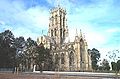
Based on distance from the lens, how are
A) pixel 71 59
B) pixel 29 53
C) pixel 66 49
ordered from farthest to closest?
1. pixel 66 49
2. pixel 71 59
3. pixel 29 53

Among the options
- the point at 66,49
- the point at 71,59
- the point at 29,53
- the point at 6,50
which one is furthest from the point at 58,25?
the point at 6,50

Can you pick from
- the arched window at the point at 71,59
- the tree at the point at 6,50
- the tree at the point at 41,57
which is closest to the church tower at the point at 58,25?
the arched window at the point at 71,59

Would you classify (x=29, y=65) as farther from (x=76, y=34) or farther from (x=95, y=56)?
(x=95, y=56)

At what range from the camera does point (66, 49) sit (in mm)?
104500

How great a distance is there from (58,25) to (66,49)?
20.6 metres

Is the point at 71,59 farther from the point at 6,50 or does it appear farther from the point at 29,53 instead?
the point at 6,50

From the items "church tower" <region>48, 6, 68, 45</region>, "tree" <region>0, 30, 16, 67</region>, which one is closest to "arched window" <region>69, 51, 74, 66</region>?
"church tower" <region>48, 6, 68, 45</region>

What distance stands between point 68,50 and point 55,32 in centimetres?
2181

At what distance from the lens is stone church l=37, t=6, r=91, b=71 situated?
10038 centimetres

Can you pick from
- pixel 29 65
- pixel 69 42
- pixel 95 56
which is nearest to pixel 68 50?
pixel 69 42

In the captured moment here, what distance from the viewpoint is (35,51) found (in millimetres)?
87250

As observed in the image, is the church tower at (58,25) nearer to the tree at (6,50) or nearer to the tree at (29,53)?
the tree at (29,53)

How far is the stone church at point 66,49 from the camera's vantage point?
329 feet

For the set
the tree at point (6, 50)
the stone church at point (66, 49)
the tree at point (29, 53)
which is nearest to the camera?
the tree at point (6, 50)
